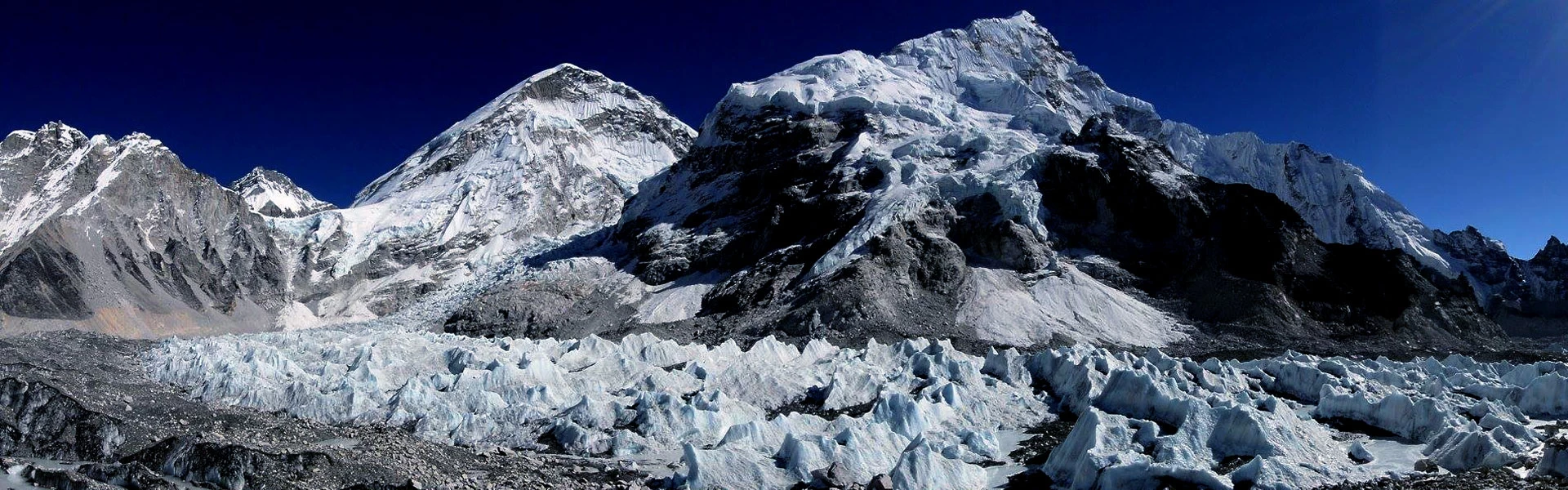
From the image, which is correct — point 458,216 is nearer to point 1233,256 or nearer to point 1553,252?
point 1233,256

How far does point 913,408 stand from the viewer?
33344mm

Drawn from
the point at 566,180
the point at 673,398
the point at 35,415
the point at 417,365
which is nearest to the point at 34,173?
the point at 566,180

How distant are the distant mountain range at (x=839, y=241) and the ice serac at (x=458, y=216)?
28.1 inches

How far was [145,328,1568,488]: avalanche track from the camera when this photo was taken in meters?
26.7

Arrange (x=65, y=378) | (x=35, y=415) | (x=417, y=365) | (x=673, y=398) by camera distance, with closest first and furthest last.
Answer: (x=35, y=415) < (x=673, y=398) < (x=65, y=378) < (x=417, y=365)

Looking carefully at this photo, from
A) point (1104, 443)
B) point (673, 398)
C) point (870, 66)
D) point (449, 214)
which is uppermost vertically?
point (870, 66)

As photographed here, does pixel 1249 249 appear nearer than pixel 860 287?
No

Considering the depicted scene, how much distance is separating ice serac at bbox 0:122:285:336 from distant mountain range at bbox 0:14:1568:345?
36 cm

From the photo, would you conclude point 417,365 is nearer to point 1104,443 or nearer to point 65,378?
point 65,378

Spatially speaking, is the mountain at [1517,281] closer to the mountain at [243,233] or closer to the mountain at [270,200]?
the mountain at [243,233]

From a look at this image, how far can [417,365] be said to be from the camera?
47625 mm

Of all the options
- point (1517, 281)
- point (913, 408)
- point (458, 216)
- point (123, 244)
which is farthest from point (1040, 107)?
point (123, 244)

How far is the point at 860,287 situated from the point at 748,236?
1260 inches

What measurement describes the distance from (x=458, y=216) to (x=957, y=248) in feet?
330
